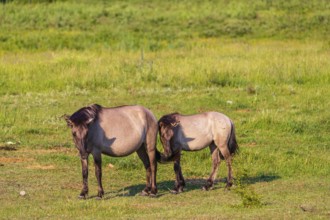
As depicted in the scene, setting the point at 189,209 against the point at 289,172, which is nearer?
the point at 189,209

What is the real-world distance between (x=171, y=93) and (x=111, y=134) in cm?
987

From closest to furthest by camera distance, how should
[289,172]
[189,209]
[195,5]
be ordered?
[189,209]
[289,172]
[195,5]

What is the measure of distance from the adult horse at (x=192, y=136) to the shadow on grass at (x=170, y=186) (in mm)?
294

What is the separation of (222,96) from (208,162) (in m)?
6.48

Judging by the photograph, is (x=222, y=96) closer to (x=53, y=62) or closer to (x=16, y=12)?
(x=53, y=62)

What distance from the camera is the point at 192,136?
12664 millimetres

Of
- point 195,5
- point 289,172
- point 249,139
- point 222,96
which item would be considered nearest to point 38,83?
point 222,96

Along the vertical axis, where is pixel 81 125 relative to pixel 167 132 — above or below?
above

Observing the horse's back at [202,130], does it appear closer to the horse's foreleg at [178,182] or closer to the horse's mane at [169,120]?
the horse's mane at [169,120]

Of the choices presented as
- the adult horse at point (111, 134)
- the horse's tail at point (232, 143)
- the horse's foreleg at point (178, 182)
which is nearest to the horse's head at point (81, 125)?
the adult horse at point (111, 134)

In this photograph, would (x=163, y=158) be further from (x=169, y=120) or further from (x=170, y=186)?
(x=170, y=186)

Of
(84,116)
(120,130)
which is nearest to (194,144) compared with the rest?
(120,130)

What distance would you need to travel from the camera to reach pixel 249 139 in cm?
1692

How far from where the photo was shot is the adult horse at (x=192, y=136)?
41.0 feet
